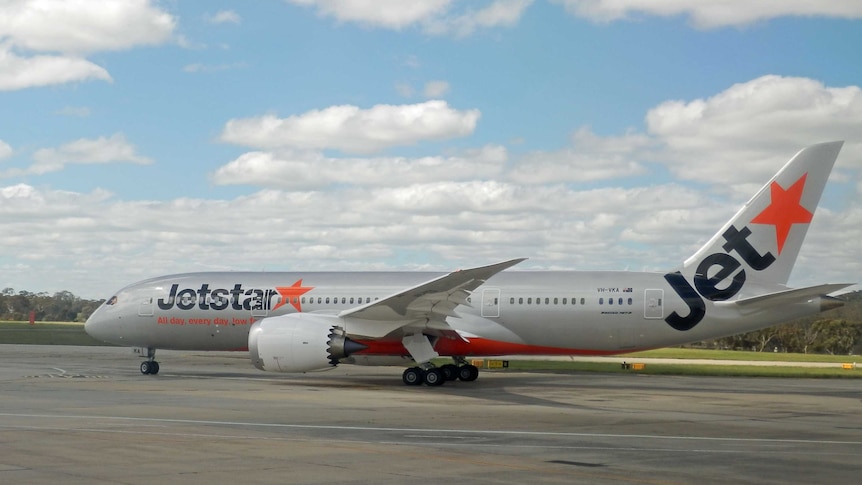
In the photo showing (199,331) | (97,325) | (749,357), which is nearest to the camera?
(199,331)

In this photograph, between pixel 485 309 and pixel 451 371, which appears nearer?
pixel 451 371

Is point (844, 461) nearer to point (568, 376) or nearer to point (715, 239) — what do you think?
point (715, 239)

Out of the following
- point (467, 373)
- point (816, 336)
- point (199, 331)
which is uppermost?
point (816, 336)

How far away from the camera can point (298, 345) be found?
24.8 metres

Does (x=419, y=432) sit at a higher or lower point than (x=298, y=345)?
lower

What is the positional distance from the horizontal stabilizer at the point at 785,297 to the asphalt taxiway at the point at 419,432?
2427mm

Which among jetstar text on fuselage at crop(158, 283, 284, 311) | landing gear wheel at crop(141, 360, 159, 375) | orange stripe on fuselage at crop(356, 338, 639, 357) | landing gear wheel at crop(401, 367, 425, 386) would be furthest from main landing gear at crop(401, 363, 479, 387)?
landing gear wheel at crop(141, 360, 159, 375)

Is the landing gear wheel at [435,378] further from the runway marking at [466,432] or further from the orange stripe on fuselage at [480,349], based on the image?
the runway marking at [466,432]

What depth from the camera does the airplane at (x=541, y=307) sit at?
82.0ft

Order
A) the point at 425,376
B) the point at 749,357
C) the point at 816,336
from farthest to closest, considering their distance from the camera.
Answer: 1. the point at 816,336
2. the point at 749,357
3. the point at 425,376

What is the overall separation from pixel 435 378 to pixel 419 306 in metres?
2.38

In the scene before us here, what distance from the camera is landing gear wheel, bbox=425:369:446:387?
85.7ft

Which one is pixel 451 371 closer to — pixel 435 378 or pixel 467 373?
pixel 467 373

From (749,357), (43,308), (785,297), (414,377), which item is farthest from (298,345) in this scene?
(43,308)
